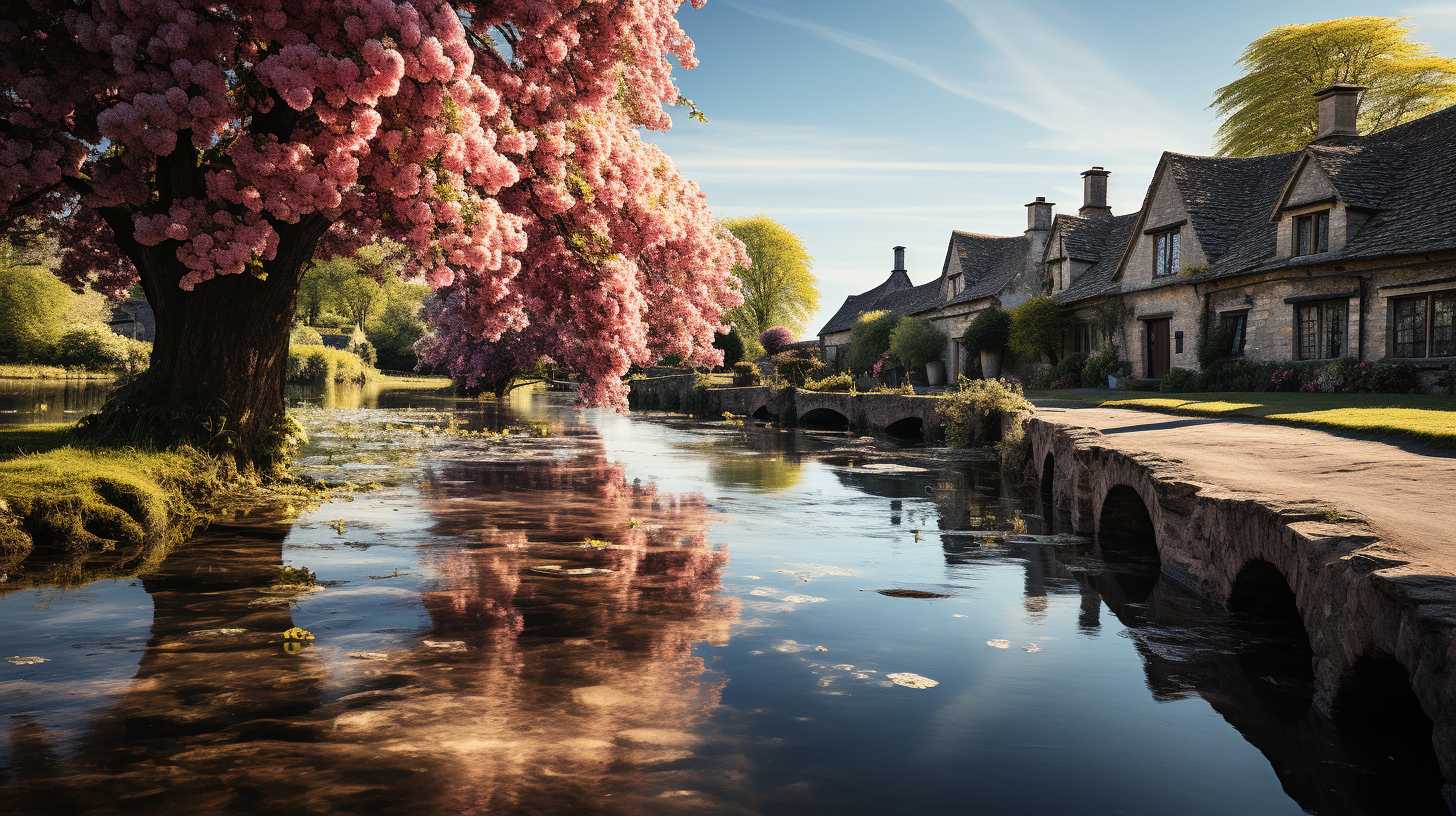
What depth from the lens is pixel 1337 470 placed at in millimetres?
7242

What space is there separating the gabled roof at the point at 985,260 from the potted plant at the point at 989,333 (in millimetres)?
2561

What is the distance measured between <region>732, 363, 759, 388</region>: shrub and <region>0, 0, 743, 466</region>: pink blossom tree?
2697 centimetres

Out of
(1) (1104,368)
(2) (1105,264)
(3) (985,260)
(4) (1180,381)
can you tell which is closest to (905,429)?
(1) (1104,368)

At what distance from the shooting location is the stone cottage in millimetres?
18844

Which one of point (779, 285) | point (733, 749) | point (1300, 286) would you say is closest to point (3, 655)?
point (733, 749)

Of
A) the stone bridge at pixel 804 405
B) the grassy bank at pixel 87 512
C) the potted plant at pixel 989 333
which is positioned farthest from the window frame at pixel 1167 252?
the grassy bank at pixel 87 512

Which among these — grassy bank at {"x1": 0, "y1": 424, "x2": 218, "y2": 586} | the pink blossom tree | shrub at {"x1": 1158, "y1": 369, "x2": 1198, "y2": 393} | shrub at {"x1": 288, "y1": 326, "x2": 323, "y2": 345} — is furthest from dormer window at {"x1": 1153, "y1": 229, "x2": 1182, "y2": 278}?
shrub at {"x1": 288, "y1": 326, "x2": 323, "y2": 345}

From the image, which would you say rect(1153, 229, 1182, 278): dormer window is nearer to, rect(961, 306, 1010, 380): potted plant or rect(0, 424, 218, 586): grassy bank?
rect(961, 306, 1010, 380): potted plant

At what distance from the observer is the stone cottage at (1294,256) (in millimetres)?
18844

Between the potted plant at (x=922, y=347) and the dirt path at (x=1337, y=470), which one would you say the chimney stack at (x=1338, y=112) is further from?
the dirt path at (x=1337, y=470)

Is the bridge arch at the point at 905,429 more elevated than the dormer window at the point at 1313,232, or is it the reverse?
the dormer window at the point at 1313,232

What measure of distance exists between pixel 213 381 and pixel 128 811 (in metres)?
7.58

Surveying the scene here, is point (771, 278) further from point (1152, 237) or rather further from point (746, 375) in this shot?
point (1152, 237)

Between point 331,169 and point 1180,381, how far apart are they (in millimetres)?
23454
